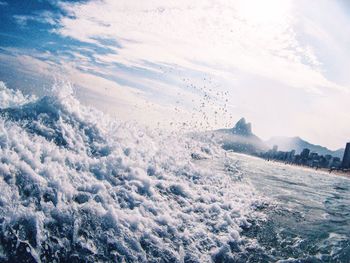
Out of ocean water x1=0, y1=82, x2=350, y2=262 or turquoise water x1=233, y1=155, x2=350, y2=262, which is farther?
turquoise water x1=233, y1=155, x2=350, y2=262

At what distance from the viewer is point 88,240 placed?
20.0ft

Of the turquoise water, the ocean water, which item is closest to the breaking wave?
the ocean water

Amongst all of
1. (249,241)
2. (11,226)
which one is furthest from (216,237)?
(11,226)

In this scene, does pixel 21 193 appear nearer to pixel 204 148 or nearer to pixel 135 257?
pixel 135 257

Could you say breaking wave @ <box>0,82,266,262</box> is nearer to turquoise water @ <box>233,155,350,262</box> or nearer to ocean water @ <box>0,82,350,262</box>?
ocean water @ <box>0,82,350,262</box>

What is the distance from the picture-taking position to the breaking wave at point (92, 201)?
577cm

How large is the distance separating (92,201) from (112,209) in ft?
1.75

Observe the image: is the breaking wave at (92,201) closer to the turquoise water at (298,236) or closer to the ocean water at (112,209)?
the ocean water at (112,209)

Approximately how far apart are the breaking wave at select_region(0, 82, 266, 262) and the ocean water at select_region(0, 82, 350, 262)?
0.03 m

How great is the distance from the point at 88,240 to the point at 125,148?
597 centimetres

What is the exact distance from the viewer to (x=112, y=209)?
7195 mm

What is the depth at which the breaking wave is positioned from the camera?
577cm

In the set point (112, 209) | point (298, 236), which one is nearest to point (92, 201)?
point (112, 209)

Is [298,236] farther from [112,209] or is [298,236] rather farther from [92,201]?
[92,201]
